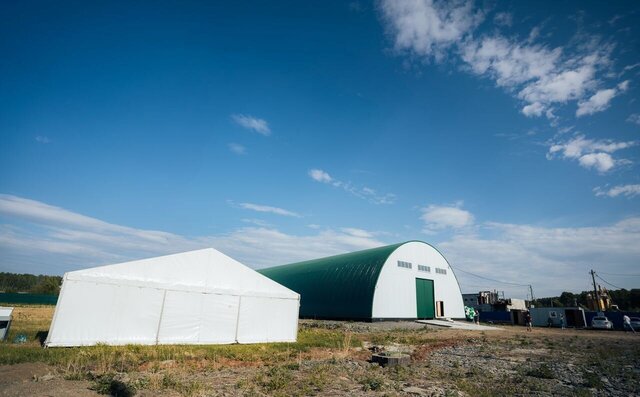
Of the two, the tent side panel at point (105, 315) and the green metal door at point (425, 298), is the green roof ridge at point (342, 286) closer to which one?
the green metal door at point (425, 298)

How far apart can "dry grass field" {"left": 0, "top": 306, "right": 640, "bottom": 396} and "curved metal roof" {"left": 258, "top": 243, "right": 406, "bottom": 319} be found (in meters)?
18.4

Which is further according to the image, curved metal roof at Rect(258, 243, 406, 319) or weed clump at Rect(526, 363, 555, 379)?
curved metal roof at Rect(258, 243, 406, 319)

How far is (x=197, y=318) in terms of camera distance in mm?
15727

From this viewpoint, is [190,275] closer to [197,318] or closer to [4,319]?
[197,318]

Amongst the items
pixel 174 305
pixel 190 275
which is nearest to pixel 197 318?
pixel 174 305

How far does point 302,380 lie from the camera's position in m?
9.27

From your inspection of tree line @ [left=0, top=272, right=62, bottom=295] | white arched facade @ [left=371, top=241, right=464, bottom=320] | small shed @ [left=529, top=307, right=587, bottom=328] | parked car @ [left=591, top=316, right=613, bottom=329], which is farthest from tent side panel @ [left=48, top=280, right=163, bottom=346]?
tree line @ [left=0, top=272, right=62, bottom=295]

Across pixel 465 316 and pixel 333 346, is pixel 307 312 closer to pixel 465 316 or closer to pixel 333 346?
pixel 465 316

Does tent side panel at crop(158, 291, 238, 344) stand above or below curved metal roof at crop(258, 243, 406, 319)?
below

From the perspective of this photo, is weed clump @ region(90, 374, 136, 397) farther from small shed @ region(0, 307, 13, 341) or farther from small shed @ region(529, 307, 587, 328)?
small shed @ region(529, 307, 587, 328)

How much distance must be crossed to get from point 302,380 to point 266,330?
9.12m

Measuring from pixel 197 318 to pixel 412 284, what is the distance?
26.3m

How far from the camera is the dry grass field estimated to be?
318 inches

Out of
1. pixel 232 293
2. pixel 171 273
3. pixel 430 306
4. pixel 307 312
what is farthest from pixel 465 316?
pixel 171 273
